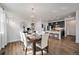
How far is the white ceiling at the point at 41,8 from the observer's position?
2.01 m

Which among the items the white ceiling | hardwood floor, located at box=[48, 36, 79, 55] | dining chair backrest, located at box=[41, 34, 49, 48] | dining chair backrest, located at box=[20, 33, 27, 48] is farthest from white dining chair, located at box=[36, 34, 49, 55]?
the white ceiling

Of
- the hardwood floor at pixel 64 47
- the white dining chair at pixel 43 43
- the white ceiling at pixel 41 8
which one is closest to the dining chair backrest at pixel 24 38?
the white dining chair at pixel 43 43

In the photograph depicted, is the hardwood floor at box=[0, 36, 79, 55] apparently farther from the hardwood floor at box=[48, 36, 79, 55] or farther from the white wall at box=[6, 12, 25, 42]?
the white wall at box=[6, 12, 25, 42]

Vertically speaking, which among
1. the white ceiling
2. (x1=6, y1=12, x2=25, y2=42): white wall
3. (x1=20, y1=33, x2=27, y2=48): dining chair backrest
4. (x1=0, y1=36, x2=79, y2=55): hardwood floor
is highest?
the white ceiling

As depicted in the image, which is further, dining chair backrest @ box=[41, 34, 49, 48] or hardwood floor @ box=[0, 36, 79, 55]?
dining chair backrest @ box=[41, 34, 49, 48]

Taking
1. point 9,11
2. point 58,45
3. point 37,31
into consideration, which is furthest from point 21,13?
point 58,45

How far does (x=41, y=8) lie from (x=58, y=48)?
3.39 ft

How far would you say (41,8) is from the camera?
204 centimetres

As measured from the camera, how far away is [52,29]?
222 cm

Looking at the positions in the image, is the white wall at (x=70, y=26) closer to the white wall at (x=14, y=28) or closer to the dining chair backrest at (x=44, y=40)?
the dining chair backrest at (x=44, y=40)

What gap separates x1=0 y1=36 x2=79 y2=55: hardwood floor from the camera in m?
2.07

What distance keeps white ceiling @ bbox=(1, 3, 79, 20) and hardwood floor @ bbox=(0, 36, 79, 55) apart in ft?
2.12

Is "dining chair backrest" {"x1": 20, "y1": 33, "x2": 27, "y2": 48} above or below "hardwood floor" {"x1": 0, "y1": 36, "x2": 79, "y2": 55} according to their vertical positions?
above

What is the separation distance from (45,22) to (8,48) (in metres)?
1.08
